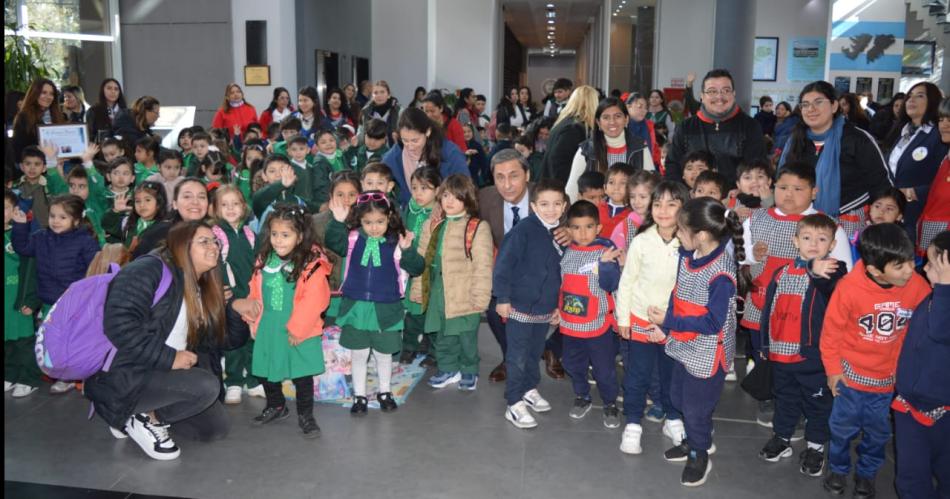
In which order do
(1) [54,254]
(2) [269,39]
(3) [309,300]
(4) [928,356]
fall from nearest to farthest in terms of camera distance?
(4) [928,356] → (3) [309,300] → (1) [54,254] → (2) [269,39]

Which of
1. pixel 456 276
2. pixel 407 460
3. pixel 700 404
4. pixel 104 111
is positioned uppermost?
pixel 104 111

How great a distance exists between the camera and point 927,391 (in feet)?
9.19

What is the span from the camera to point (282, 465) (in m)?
3.59

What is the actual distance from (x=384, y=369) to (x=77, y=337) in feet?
5.08

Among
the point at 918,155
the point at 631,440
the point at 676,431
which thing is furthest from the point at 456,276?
the point at 918,155

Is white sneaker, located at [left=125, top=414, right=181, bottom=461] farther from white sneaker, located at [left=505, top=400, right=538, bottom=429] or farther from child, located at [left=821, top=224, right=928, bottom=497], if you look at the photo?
child, located at [left=821, top=224, right=928, bottom=497]

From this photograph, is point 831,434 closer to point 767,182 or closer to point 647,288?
point 647,288

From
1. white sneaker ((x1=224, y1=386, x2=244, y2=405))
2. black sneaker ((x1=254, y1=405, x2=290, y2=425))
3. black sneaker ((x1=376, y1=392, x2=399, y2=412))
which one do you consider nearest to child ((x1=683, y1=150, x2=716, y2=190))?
black sneaker ((x1=376, y1=392, x2=399, y2=412))

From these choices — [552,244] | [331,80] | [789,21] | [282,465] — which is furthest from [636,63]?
[282,465]

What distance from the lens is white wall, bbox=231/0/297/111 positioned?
11664 millimetres

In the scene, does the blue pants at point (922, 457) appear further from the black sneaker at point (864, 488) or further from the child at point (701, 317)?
the child at point (701, 317)

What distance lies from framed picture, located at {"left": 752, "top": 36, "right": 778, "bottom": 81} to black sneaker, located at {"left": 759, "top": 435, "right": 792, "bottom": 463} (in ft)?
35.9

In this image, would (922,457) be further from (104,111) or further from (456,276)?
(104,111)

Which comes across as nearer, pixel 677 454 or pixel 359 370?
pixel 677 454
